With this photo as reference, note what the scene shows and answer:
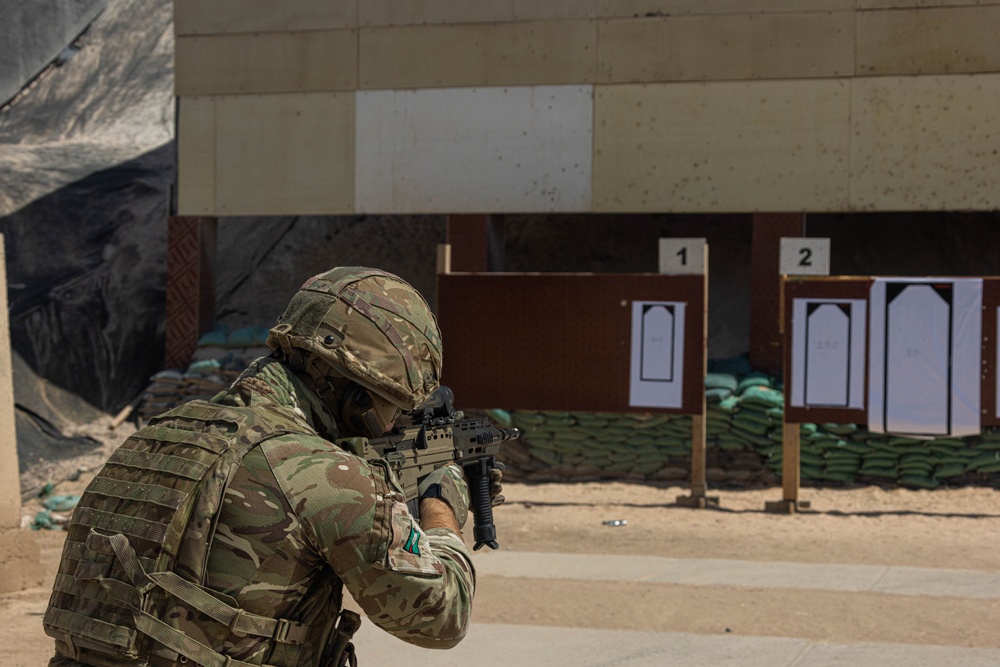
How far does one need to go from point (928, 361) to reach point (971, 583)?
3.13m

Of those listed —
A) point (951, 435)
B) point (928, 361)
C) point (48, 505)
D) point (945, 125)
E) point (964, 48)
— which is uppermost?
point (964, 48)

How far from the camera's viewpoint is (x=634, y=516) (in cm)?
963

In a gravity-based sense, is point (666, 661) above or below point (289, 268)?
below

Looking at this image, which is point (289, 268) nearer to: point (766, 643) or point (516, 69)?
point (516, 69)

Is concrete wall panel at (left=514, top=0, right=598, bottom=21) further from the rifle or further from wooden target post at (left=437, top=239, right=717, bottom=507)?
the rifle

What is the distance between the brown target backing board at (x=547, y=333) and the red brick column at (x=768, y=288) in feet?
7.23

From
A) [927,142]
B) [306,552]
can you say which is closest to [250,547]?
[306,552]

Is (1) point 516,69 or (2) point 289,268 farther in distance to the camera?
(2) point 289,268

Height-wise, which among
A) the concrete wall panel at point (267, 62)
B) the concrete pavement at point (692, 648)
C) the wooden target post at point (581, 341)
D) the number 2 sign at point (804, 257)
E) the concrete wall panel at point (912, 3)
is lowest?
the concrete pavement at point (692, 648)

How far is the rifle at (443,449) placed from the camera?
8.33ft

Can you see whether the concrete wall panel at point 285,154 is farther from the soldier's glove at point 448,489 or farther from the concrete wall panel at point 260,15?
the soldier's glove at point 448,489

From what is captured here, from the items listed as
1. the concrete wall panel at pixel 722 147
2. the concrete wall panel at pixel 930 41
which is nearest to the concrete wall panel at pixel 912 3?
the concrete wall panel at pixel 930 41

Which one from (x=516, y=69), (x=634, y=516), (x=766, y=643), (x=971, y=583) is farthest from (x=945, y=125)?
(x=766, y=643)

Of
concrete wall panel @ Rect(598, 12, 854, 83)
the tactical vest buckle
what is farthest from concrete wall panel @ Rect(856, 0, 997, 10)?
the tactical vest buckle
